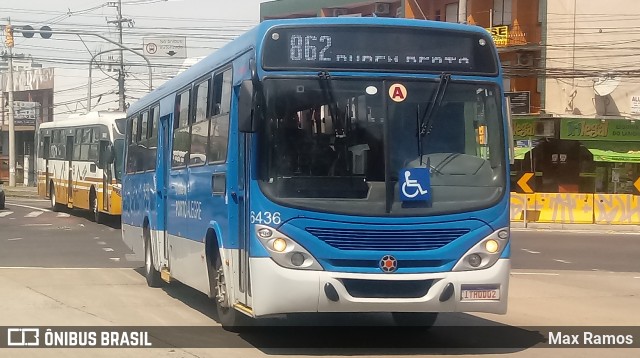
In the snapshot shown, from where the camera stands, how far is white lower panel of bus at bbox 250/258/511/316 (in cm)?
841

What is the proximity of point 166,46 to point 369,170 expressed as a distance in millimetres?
59496

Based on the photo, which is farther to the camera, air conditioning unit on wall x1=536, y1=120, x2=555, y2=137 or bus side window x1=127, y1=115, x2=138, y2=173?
air conditioning unit on wall x1=536, y1=120, x2=555, y2=137

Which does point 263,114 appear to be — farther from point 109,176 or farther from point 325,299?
point 109,176

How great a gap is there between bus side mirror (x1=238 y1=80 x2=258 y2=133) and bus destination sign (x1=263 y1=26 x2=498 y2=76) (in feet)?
1.07

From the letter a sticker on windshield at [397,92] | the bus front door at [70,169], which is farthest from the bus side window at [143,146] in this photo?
the bus front door at [70,169]

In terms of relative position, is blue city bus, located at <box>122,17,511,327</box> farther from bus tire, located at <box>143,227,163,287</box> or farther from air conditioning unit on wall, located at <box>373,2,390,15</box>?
air conditioning unit on wall, located at <box>373,2,390,15</box>

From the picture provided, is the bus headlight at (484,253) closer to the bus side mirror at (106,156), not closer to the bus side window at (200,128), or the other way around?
the bus side window at (200,128)

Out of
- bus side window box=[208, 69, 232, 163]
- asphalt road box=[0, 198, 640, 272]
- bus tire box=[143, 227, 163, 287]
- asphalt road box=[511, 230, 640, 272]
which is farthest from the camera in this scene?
asphalt road box=[511, 230, 640, 272]

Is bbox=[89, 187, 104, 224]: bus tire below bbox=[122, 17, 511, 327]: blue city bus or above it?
below

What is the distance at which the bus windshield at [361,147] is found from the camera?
28.2 ft

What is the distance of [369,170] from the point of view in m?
8.64

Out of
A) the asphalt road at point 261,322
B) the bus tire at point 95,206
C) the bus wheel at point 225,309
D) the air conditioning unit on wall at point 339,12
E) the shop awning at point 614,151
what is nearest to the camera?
the asphalt road at point 261,322

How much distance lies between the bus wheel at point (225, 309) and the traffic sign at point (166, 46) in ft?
182

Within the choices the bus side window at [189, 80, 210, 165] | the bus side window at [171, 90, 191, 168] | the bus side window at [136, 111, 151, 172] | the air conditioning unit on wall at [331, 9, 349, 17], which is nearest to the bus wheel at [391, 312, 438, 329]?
the bus side window at [189, 80, 210, 165]
